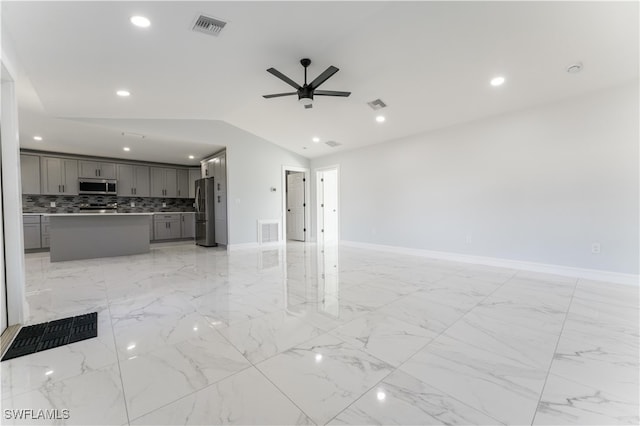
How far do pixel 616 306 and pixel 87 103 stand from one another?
706 cm

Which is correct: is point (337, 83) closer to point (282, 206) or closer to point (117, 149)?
point (282, 206)

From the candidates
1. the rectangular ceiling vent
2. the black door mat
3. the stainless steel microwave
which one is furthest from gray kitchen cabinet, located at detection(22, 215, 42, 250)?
the rectangular ceiling vent

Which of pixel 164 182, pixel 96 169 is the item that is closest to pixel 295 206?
pixel 164 182

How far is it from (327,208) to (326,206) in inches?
3.0

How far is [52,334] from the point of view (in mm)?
2094

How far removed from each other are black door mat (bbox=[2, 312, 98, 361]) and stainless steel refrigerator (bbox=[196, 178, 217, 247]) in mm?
4514

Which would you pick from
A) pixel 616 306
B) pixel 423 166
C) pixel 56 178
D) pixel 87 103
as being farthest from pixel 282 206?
pixel 616 306

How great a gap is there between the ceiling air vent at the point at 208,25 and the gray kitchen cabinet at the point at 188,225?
6.32 metres

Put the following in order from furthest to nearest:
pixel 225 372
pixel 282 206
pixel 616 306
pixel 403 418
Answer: pixel 282 206 < pixel 616 306 < pixel 225 372 < pixel 403 418

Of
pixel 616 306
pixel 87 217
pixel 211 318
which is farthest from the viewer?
pixel 87 217

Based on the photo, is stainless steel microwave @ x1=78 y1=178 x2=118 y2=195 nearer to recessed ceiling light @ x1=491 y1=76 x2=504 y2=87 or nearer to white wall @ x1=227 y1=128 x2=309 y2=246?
white wall @ x1=227 y1=128 x2=309 y2=246

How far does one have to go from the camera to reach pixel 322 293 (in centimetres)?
309

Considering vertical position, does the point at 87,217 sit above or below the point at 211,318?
above

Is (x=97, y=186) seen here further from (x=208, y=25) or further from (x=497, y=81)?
(x=497, y=81)
